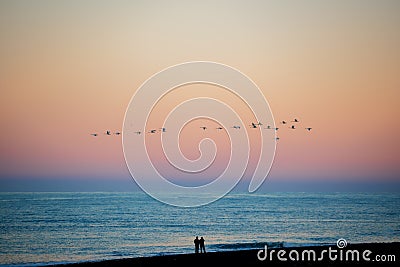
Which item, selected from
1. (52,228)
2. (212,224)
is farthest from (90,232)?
(212,224)

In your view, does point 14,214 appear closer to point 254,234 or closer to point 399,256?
point 254,234

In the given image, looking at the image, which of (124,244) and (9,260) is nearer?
(9,260)

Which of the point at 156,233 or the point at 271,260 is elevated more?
the point at 156,233

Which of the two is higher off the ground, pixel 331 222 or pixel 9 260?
pixel 331 222

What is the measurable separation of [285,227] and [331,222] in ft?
32.5

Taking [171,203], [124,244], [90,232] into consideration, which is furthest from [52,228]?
[171,203]

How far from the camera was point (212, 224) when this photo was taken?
8206cm

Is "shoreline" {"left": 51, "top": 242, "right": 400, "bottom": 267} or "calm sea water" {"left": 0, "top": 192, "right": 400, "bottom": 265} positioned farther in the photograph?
"calm sea water" {"left": 0, "top": 192, "right": 400, "bottom": 265}

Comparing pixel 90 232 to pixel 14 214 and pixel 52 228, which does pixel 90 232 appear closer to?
pixel 52 228

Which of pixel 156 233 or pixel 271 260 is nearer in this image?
pixel 271 260

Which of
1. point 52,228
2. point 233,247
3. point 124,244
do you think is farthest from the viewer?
point 52,228

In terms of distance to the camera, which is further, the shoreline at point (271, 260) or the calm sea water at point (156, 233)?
the calm sea water at point (156, 233)

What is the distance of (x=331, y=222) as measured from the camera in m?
84.7

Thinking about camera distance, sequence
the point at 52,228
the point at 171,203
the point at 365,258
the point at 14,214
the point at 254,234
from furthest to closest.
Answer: the point at 171,203, the point at 14,214, the point at 52,228, the point at 254,234, the point at 365,258
